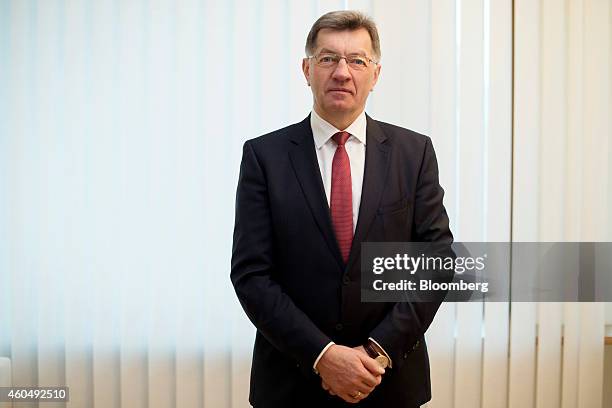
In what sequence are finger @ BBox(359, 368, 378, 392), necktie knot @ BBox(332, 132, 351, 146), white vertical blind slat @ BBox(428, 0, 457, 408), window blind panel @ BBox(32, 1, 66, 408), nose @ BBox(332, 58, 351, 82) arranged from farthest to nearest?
window blind panel @ BBox(32, 1, 66, 408) → white vertical blind slat @ BBox(428, 0, 457, 408) → necktie knot @ BBox(332, 132, 351, 146) → nose @ BBox(332, 58, 351, 82) → finger @ BBox(359, 368, 378, 392)

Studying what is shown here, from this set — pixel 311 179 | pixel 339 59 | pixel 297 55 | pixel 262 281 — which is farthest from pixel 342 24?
pixel 297 55

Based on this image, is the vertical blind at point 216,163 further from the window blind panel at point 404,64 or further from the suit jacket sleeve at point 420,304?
the suit jacket sleeve at point 420,304

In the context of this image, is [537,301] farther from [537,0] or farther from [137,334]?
[137,334]

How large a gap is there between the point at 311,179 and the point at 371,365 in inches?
20.0

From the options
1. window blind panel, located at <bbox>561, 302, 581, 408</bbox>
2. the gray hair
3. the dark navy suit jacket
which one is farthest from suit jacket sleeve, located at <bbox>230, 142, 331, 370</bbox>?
window blind panel, located at <bbox>561, 302, 581, 408</bbox>

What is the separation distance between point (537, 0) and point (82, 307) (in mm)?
2398

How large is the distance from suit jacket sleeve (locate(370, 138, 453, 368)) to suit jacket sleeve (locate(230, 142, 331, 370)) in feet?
0.53

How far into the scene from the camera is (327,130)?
1.83 meters

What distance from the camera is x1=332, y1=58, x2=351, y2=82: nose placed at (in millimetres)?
1726

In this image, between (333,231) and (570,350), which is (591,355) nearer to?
(570,350)

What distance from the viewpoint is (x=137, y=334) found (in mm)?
2922

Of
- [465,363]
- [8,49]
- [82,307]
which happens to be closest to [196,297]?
[82,307]

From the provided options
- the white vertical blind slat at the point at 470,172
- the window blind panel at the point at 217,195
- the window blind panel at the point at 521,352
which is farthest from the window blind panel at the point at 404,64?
the window blind panel at the point at 521,352

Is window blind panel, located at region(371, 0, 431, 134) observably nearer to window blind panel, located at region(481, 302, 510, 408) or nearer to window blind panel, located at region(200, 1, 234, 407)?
window blind panel, located at region(200, 1, 234, 407)
